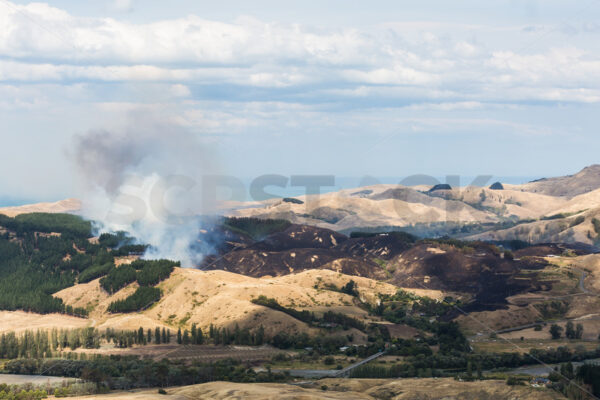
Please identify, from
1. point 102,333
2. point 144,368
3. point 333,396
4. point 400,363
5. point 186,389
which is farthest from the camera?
point 102,333

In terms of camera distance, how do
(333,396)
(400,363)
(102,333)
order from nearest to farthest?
(333,396)
(400,363)
(102,333)

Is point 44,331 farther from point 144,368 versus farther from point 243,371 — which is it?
point 243,371

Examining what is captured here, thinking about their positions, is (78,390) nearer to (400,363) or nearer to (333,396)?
(333,396)

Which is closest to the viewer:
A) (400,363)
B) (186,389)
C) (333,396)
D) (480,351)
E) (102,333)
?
(333,396)

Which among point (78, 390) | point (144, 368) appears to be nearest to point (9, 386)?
point (78, 390)

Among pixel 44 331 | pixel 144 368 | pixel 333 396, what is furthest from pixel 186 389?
pixel 44 331

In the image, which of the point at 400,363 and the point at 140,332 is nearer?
the point at 400,363

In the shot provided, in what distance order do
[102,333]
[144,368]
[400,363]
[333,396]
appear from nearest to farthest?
[333,396] < [144,368] < [400,363] < [102,333]

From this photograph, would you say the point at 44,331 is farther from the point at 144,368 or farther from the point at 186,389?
the point at 186,389

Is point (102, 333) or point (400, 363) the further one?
point (102, 333)
